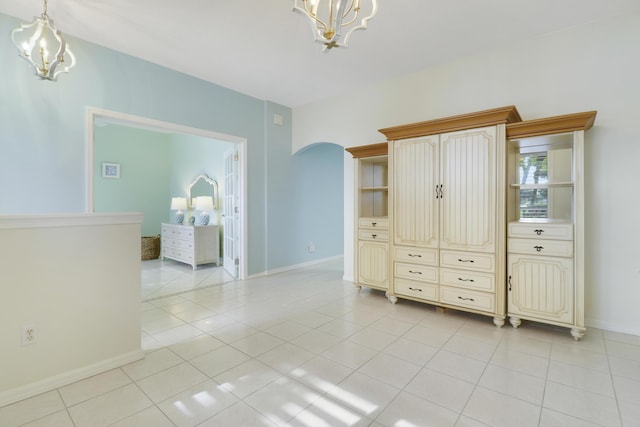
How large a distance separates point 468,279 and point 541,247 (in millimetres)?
660

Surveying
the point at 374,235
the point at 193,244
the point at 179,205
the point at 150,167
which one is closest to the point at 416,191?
the point at 374,235

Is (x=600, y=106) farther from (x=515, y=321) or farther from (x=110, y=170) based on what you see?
(x=110, y=170)

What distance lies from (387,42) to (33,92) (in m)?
3.36

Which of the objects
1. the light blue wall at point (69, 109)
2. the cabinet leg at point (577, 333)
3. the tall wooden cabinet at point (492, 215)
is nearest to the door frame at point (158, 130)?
the light blue wall at point (69, 109)

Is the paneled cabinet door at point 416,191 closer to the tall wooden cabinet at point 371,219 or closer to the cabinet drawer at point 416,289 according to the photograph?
the tall wooden cabinet at point 371,219

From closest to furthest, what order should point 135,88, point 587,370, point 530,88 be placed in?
1. point 587,370
2. point 530,88
3. point 135,88

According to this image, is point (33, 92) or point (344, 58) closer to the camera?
point (33, 92)

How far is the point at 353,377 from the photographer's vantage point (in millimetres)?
1923

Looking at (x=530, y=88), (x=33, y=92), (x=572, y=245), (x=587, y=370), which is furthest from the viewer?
(x=530, y=88)

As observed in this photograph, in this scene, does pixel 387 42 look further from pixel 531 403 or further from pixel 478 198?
pixel 531 403

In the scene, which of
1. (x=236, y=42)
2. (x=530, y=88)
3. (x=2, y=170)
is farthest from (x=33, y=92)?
(x=530, y=88)

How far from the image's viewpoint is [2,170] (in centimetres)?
258

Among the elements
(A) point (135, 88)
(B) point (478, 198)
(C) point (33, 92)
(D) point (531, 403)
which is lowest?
(D) point (531, 403)

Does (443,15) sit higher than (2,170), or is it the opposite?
(443,15)
